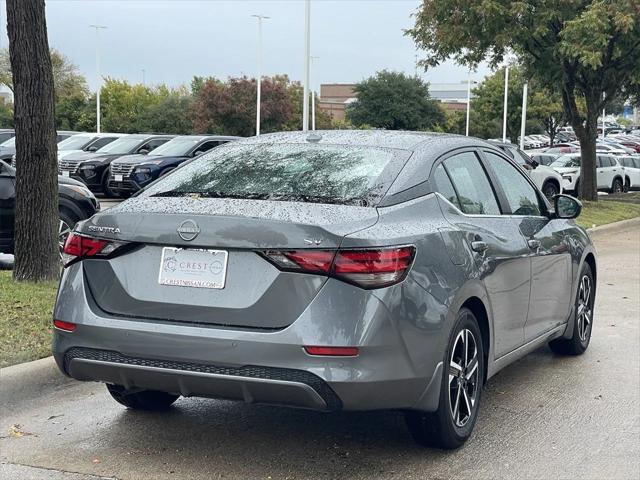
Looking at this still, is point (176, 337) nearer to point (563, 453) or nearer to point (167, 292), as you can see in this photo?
point (167, 292)

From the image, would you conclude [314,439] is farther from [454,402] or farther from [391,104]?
[391,104]

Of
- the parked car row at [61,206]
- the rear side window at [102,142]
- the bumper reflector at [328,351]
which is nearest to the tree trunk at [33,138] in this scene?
the parked car row at [61,206]

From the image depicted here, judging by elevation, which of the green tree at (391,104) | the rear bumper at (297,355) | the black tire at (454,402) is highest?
the green tree at (391,104)

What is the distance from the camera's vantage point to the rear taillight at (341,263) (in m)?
4.06

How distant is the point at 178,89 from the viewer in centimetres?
7750

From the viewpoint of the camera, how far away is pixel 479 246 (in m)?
4.99

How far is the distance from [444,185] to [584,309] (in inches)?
106

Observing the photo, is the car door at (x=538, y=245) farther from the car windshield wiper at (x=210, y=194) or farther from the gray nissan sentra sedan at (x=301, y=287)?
the car windshield wiper at (x=210, y=194)

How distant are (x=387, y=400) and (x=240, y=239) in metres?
1.00

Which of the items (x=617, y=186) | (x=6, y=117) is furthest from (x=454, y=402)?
(x=6, y=117)

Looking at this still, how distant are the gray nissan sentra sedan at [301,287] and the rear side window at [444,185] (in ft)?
0.05

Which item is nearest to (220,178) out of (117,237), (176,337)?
(117,237)

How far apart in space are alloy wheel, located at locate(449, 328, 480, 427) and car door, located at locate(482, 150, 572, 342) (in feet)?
3.01

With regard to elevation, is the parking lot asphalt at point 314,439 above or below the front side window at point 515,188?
below
